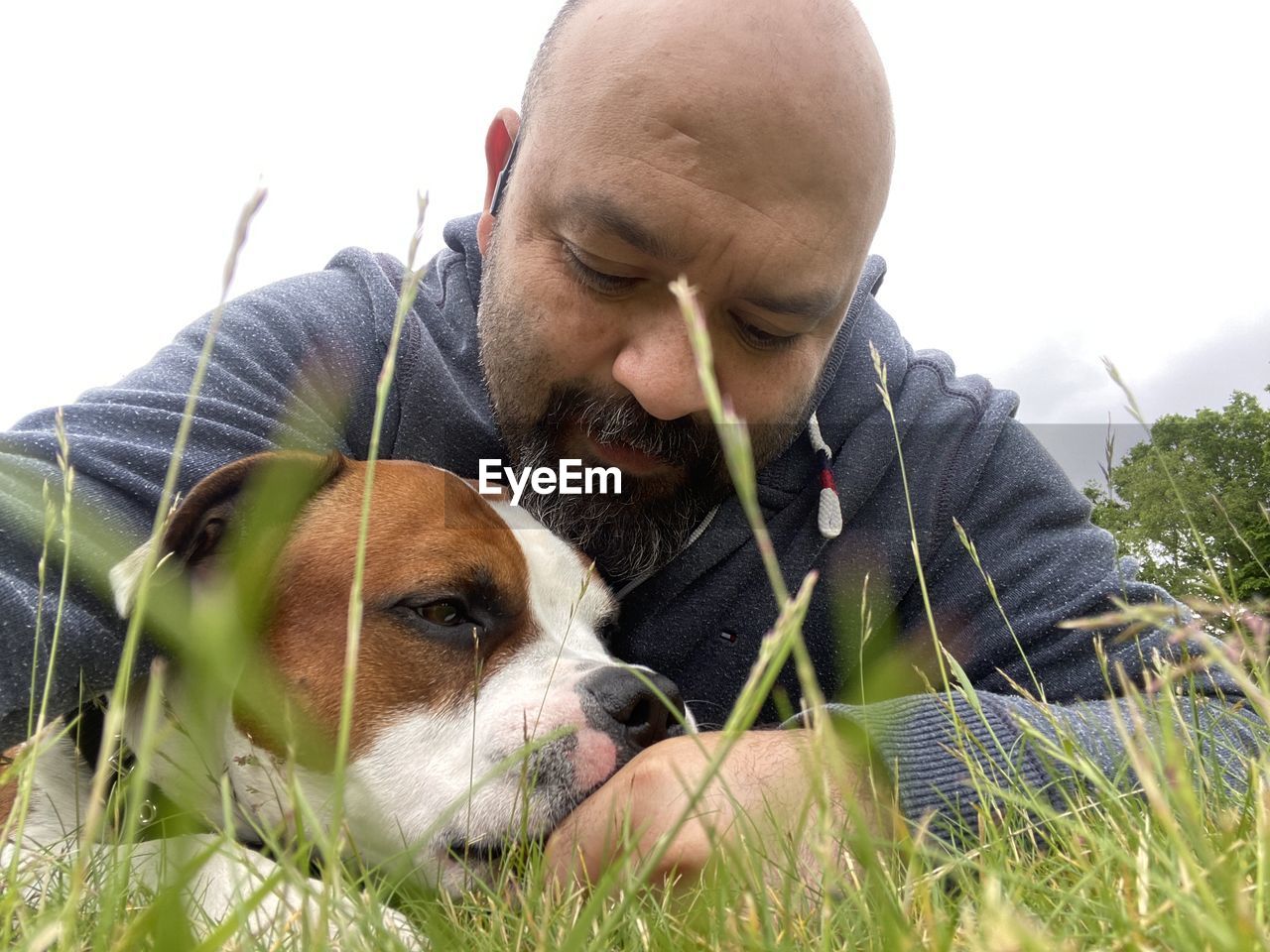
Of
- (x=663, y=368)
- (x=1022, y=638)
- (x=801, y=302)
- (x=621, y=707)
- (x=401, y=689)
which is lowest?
(x=401, y=689)

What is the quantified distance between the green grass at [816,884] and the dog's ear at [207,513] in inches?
24.0

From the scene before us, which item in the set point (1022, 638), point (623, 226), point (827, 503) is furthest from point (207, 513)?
point (1022, 638)

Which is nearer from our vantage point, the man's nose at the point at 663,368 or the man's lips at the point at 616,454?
the man's nose at the point at 663,368

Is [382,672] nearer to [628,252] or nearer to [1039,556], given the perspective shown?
[628,252]

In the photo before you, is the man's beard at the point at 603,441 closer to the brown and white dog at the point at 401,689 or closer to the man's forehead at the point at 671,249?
the man's forehead at the point at 671,249

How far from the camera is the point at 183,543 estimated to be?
6.96ft

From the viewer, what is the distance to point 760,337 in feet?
9.34

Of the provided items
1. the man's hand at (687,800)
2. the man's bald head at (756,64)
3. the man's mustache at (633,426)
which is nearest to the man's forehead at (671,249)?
the man's bald head at (756,64)

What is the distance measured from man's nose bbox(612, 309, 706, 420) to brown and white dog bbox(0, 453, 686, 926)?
602mm

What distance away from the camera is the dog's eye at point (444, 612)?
7.47 feet

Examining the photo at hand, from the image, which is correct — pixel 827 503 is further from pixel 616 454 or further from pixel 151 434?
pixel 151 434

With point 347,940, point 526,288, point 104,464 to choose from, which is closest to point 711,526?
point 526,288

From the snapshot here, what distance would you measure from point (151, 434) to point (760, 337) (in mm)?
1731

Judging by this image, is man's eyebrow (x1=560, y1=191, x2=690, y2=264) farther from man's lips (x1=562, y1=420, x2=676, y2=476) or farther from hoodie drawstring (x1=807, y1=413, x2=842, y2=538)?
hoodie drawstring (x1=807, y1=413, x2=842, y2=538)
